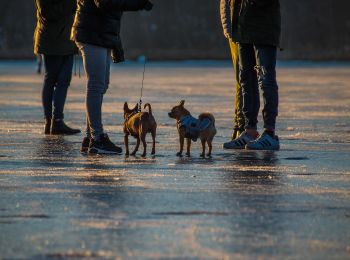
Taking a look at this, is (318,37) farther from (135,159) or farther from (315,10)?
(135,159)

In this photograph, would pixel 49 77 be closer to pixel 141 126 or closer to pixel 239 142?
pixel 239 142

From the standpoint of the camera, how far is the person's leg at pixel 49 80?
15.1 meters

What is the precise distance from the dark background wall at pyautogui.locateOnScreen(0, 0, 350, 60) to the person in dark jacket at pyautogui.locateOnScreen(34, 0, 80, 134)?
55.8 m

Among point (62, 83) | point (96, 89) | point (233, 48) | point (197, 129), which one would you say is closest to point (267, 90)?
point (233, 48)

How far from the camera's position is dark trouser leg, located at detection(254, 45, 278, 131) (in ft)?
42.2

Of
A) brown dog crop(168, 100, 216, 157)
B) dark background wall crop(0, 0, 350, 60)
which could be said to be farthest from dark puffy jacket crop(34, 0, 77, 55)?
dark background wall crop(0, 0, 350, 60)

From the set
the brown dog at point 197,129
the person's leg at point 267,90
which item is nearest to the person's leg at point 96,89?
the brown dog at point 197,129

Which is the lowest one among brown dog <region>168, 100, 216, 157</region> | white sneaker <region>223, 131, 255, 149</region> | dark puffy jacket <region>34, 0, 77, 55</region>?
white sneaker <region>223, 131, 255, 149</region>

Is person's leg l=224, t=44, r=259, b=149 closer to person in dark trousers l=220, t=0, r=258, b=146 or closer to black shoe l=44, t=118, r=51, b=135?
person in dark trousers l=220, t=0, r=258, b=146

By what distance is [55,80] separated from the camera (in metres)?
15.2

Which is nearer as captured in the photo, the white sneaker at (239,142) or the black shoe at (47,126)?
the white sneaker at (239,142)

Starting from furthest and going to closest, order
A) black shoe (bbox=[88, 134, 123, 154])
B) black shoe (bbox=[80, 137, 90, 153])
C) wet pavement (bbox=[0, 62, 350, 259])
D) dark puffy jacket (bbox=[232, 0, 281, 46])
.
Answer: dark puffy jacket (bbox=[232, 0, 281, 46]) → black shoe (bbox=[80, 137, 90, 153]) → black shoe (bbox=[88, 134, 123, 154]) → wet pavement (bbox=[0, 62, 350, 259])

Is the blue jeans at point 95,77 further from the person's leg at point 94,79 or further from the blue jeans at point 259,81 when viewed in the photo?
the blue jeans at point 259,81

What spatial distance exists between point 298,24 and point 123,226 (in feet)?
232
